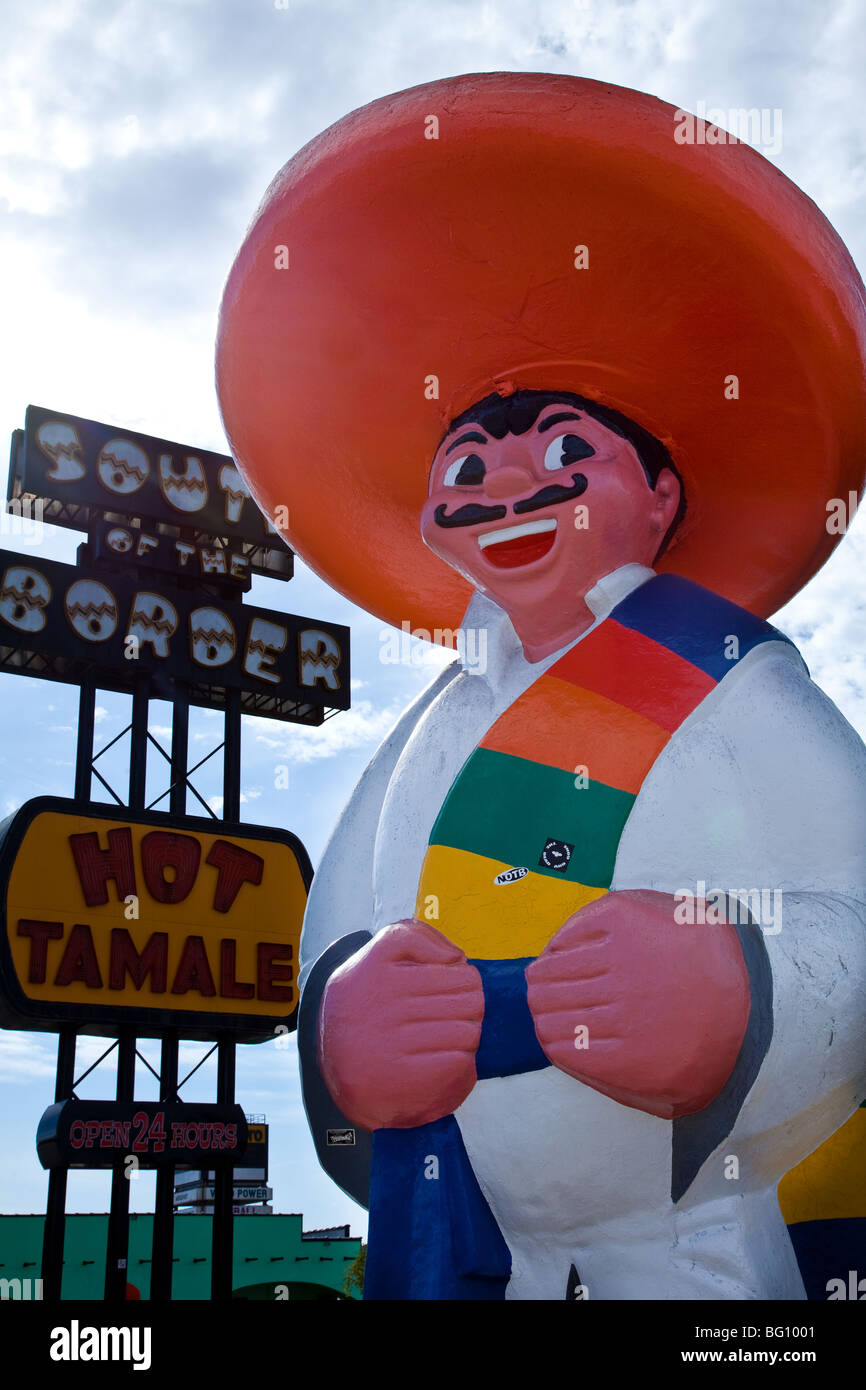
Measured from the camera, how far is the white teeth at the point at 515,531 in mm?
3223

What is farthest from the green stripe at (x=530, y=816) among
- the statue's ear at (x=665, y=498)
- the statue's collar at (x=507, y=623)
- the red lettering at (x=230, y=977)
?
the red lettering at (x=230, y=977)

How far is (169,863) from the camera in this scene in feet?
42.2

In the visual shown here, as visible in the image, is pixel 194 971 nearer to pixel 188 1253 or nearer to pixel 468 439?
pixel 468 439

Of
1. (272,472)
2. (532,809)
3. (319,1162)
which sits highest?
(272,472)

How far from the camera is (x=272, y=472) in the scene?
12.3ft

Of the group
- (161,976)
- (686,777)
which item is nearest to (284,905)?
(161,976)

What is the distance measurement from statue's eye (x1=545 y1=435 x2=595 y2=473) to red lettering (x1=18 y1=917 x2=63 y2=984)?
9.68 metres

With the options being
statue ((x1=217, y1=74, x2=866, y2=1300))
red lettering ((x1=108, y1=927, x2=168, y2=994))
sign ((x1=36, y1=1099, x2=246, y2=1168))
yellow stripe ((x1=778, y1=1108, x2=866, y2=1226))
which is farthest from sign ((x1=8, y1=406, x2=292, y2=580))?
yellow stripe ((x1=778, y1=1108, x2=866, y2=1226))

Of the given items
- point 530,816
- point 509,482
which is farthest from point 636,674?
point 509,482

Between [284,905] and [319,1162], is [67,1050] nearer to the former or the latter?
[284,905]

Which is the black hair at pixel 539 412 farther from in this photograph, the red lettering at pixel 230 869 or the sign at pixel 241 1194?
the sign at pixel 241 1194

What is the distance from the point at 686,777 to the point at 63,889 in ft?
33.2

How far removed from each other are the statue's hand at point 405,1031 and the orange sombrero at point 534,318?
1.36 m
